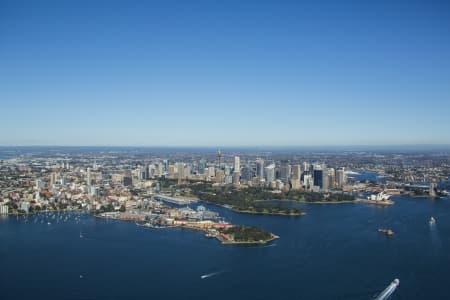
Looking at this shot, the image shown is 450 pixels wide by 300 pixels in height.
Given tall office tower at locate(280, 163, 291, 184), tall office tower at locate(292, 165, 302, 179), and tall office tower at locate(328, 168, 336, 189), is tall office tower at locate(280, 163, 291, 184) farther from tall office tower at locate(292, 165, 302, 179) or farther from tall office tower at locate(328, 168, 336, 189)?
tall office tower at locate(328, 168, 336, 189)

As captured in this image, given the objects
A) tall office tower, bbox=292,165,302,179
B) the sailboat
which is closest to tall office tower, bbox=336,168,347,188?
tall office tower, bbox=292,165,302,179

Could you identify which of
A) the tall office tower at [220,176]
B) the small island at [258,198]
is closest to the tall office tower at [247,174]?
the tall office tower at [220,176]

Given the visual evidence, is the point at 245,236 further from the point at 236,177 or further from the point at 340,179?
the point at 340,179

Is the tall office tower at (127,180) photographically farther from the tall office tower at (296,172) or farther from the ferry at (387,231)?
the ferry at (387,231)

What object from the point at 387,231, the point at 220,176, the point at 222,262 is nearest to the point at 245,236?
the point at 222,262

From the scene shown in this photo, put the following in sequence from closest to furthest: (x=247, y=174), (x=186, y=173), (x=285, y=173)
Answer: (x=285, y=173) → (x=247, y=174) → (x=186, y=173)

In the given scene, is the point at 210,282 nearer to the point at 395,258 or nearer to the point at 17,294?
the point at 17,294

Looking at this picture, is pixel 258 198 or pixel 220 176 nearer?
pixel 258 198

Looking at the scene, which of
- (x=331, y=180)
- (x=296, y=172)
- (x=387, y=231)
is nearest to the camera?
(x=387, y=231)

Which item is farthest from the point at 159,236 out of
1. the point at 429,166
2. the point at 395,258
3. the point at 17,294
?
the point at 429,166
